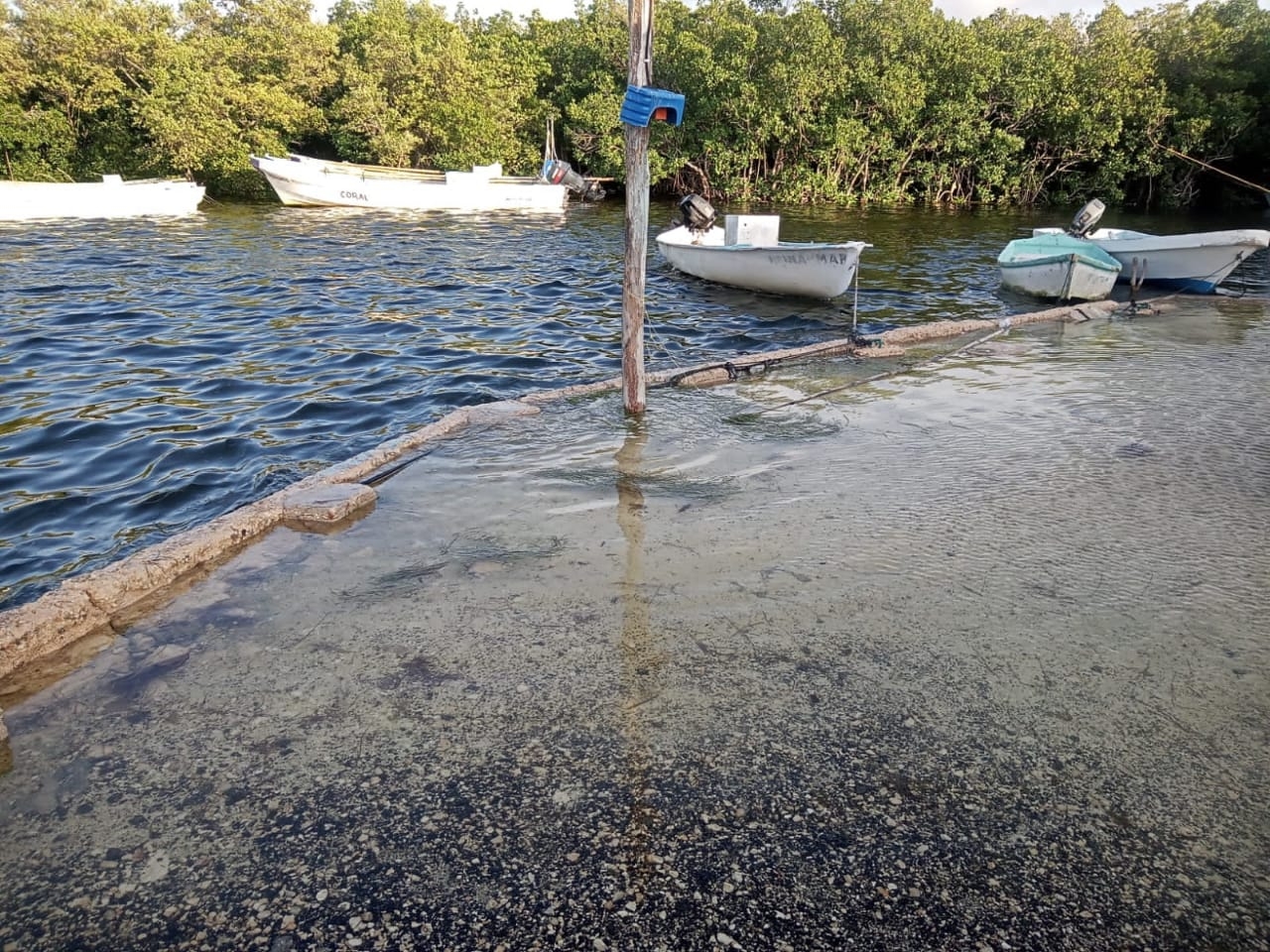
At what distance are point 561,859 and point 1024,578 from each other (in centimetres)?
283

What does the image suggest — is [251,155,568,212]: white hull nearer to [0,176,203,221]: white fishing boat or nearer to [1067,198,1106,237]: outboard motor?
[0,176,203,221]: white fishing boat

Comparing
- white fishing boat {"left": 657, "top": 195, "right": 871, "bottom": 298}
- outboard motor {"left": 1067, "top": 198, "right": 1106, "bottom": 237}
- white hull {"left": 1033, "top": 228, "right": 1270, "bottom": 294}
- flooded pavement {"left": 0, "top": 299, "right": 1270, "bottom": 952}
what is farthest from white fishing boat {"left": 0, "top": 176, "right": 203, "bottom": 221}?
outboard motor {"left": 1067, "top": 198, "right": 1106, "bottom": 237}

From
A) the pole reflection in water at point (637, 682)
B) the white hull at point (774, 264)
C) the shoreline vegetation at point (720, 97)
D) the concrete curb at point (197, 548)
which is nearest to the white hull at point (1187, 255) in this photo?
the white hull at point (774, 264)

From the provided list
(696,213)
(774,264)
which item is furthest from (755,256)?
(696,213)

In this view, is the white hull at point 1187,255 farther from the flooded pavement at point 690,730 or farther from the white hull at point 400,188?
the white hull at point 400,188

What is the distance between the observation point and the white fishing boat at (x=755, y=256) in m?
12.2

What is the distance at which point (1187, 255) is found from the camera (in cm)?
1288

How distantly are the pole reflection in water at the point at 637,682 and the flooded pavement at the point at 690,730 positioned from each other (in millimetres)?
17

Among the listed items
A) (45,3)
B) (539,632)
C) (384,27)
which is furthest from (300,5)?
(539,632)

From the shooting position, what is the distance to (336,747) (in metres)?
3.03

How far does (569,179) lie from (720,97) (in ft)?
20.6

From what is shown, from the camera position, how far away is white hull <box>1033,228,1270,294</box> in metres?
12.3

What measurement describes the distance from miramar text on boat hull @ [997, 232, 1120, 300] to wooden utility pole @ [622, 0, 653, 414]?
8684mm

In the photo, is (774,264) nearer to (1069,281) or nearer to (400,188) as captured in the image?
(1069,281)
